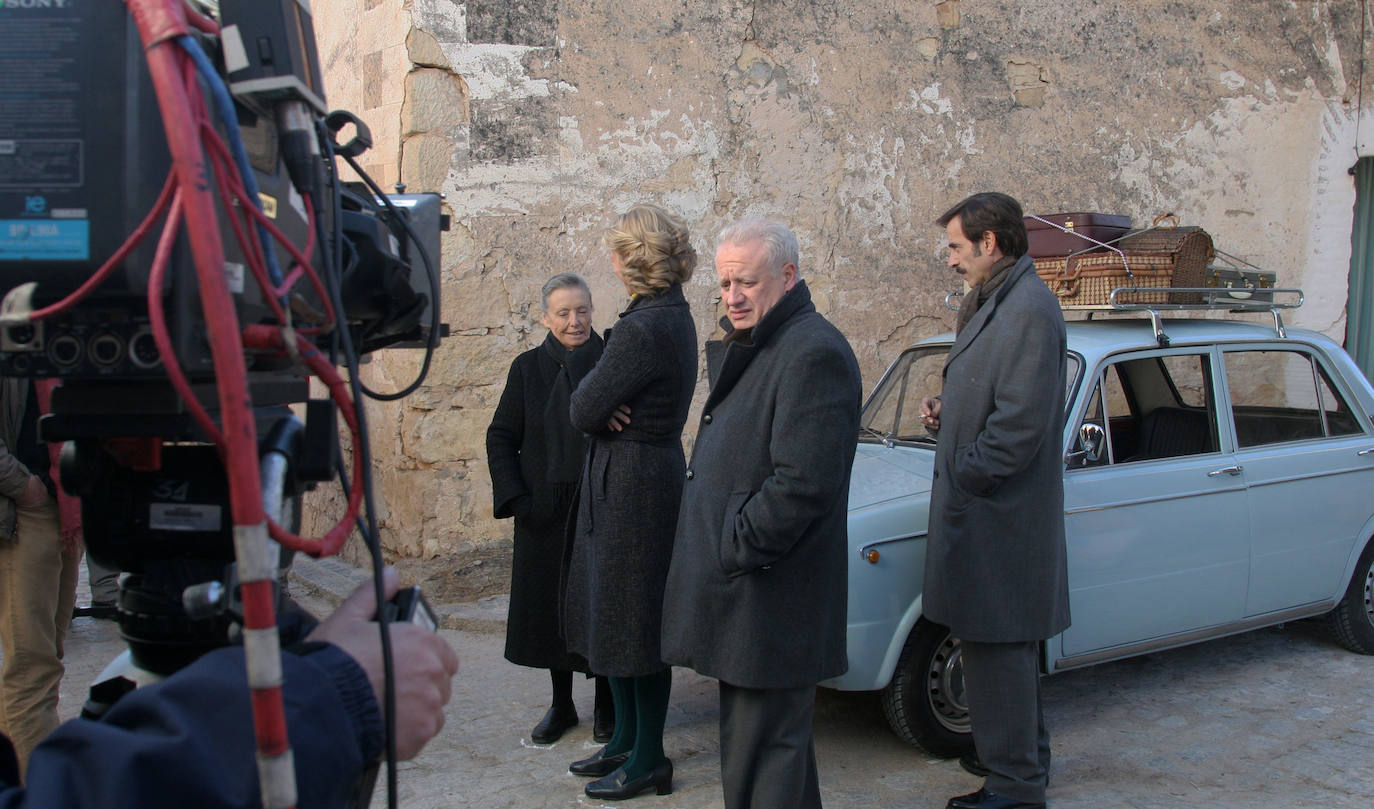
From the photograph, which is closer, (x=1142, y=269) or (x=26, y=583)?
(x=26, y=583)

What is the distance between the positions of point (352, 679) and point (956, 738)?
3.16m

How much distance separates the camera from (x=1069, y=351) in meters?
4.20

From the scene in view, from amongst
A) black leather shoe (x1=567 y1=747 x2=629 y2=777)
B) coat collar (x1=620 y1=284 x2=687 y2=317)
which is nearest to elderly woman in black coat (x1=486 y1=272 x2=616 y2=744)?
black leather shoe (x1=567 y1=747 x2=629 y2=777)

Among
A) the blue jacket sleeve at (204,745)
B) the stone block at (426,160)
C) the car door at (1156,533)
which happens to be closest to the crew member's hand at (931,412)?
the car door at (1156,533)

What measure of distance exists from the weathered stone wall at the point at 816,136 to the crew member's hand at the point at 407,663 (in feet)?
14.8

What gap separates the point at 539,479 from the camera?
3920 mm

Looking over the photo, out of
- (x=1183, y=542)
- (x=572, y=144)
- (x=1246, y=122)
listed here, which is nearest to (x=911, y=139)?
(x=572, y=144)

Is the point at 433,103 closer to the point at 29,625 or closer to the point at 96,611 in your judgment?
the point at 96,611

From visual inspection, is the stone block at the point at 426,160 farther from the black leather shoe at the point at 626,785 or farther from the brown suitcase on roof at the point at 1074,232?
the black leather shoe at the point at 626,785

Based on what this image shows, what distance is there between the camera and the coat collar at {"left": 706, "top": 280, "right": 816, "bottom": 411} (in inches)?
110

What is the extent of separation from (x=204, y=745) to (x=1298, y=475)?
471 cm

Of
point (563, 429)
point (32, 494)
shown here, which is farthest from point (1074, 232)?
point (32, 494)

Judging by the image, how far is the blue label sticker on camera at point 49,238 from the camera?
1029 mm

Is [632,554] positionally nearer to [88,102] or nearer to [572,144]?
[88,102]
